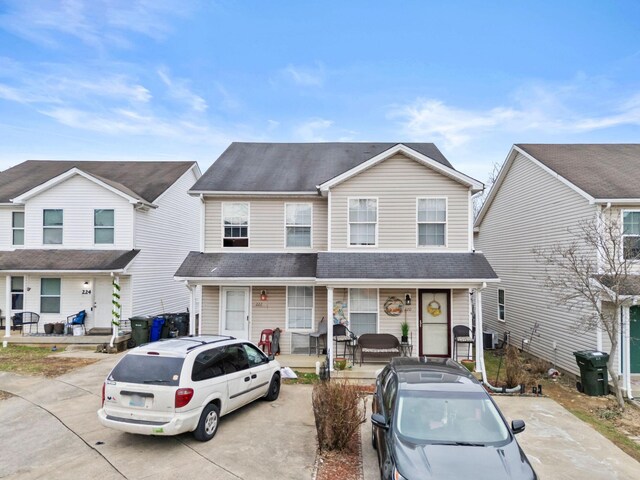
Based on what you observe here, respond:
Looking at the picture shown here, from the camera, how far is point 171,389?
19.4 feet

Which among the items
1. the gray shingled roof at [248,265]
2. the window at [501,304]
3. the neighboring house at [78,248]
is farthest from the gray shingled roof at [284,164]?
the window at [501,304]

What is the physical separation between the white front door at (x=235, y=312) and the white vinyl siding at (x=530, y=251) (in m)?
10.5

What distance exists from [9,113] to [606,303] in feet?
120

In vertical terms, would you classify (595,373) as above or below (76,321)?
below

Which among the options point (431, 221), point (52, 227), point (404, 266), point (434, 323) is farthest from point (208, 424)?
point (52, 227)

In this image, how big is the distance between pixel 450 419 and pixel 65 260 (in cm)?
1625

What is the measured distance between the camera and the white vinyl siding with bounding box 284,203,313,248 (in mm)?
13633

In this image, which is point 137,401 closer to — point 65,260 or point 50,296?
point 65,260

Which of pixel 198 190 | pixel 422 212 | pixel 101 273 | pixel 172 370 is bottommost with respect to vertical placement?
pixel 172 370

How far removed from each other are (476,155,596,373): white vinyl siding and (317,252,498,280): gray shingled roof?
10.3 ft

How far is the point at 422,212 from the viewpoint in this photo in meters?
12.6

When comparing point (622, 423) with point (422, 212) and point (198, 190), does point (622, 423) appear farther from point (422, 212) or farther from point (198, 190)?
point (198, 190)

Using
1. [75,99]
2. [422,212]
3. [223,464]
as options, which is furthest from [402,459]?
[75,99]

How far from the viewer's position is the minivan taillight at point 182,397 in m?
5.91
